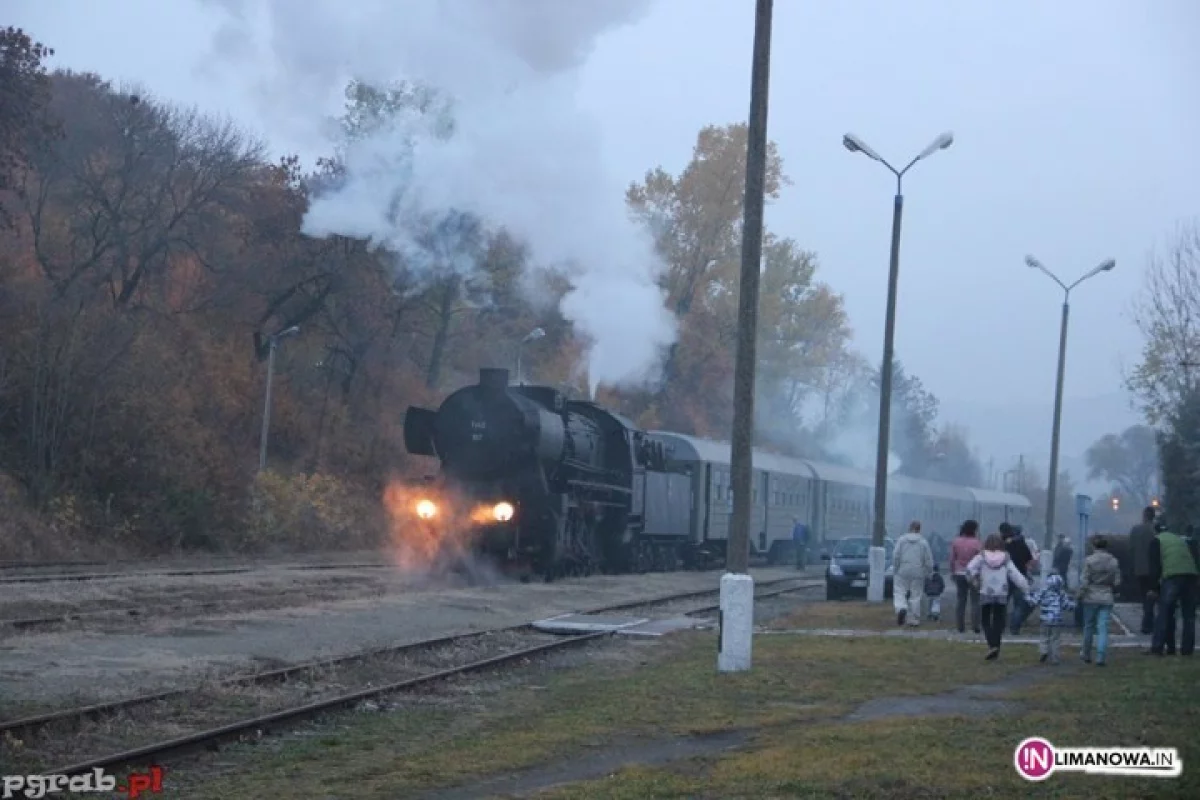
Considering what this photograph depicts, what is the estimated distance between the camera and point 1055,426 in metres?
41.9

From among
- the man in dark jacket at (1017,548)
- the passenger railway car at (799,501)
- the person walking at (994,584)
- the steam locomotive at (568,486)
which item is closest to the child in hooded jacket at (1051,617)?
the person walking at (994,584)

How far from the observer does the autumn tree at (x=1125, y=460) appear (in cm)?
12875

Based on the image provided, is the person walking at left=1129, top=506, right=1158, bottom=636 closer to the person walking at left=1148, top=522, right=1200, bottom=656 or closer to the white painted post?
the person walking at left=1148, top=522, right=1200, bottom=656

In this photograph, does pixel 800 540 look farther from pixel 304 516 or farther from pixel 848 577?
pixel 304 516

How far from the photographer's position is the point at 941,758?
10.5 m

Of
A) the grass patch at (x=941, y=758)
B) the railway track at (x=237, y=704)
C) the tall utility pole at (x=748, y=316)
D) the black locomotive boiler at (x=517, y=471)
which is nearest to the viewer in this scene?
the grass patch at (x=941, y=758)

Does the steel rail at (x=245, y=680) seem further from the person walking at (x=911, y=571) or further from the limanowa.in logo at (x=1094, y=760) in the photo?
the limanowa.in logo at (x=1094, y=760)

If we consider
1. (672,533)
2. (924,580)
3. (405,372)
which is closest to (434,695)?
(924,580)

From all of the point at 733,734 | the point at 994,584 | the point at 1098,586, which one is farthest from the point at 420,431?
the point at 733,734

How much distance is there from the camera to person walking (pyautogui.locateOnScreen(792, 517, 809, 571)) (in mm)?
48000

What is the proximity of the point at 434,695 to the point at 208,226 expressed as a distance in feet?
124

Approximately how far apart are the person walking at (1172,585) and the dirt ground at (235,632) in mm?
9224

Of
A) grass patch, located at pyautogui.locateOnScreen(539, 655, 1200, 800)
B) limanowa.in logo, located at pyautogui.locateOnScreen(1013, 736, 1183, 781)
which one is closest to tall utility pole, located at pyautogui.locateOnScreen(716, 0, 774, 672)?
grass patch, located at pyautogui.locateOnScreen(539, 655, 1200, 800)

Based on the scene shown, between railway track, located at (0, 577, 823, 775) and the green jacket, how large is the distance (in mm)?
7458
